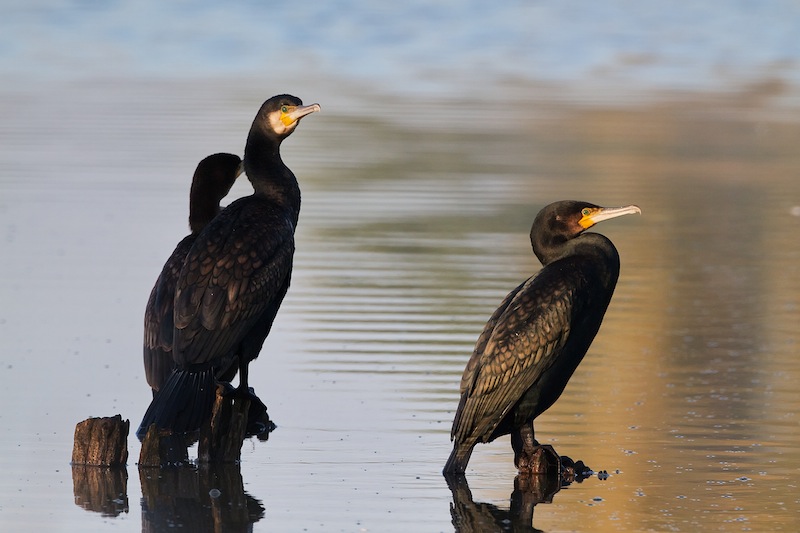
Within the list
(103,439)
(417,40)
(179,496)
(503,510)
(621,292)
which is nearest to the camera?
(503,510)

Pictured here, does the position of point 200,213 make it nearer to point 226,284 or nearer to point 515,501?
point 226,284

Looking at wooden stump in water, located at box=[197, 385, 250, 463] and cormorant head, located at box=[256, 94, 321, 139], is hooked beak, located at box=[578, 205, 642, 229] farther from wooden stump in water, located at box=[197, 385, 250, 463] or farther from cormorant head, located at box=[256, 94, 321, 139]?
wooden stump in water, located at box=[197, 385, 250, 463]

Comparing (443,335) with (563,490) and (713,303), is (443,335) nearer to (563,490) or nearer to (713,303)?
(713,303)

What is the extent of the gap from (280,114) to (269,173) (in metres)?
0.30

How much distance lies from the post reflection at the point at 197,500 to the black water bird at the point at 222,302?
0.23 metres

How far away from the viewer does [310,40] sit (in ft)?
121

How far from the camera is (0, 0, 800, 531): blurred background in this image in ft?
24.1

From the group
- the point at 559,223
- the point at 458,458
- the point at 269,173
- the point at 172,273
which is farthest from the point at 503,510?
the point at 269,173

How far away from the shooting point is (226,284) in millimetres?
7844

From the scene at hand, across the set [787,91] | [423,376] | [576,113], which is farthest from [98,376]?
[787,91]

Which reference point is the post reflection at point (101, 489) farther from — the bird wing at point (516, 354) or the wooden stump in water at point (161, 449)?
the bird wing at point (516, 354)

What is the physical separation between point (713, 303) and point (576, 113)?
11604mm

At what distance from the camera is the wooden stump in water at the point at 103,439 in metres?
7.53

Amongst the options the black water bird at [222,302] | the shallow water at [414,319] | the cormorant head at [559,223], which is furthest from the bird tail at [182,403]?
the cormorant head at [559,223]
